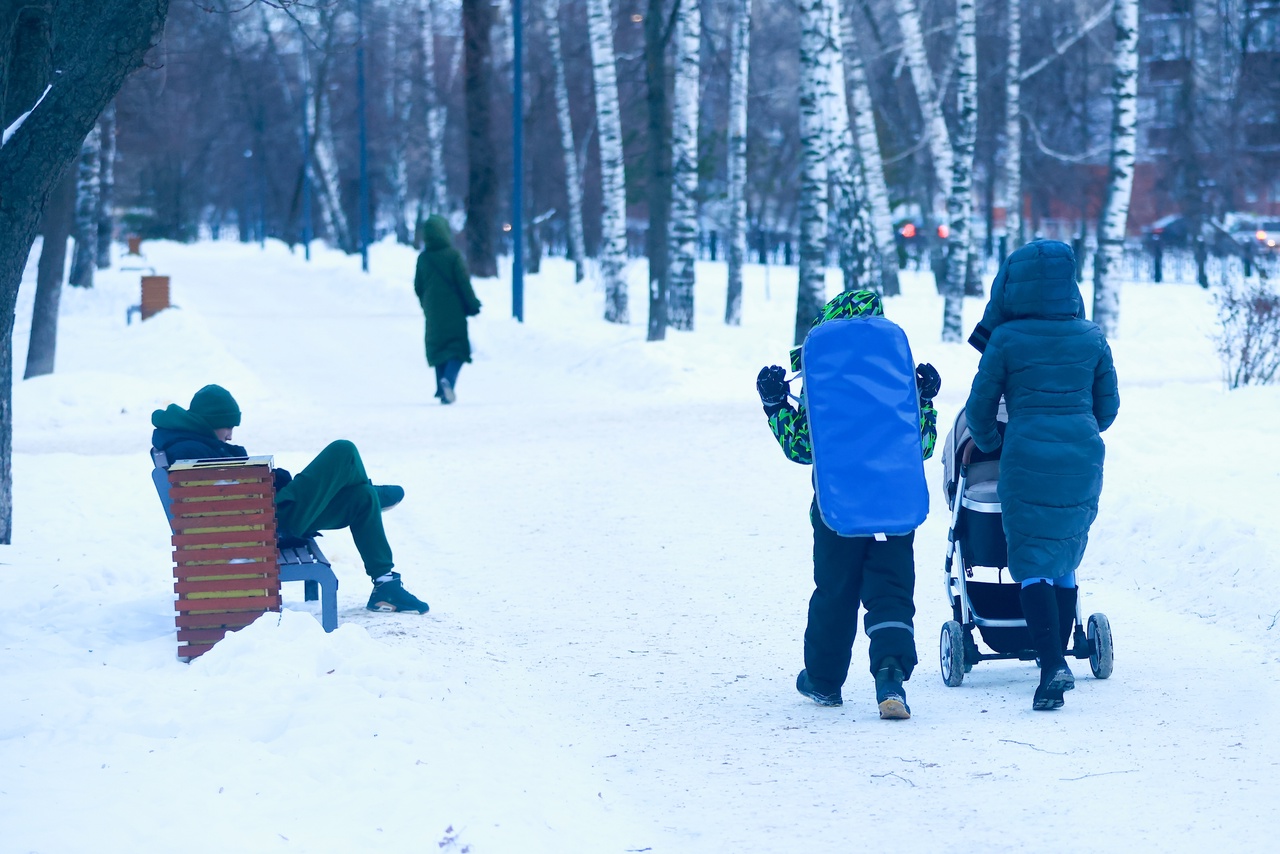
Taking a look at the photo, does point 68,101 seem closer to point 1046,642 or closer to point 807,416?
point 807,416

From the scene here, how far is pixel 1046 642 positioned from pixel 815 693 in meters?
0.88

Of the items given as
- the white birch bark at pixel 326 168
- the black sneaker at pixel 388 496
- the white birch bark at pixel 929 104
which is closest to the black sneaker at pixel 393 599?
the black sneaker at pixel 388 496

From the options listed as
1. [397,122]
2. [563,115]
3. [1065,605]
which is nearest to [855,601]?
[1065,605]

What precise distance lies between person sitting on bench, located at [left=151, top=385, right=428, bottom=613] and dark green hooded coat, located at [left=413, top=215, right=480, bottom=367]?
845 cm

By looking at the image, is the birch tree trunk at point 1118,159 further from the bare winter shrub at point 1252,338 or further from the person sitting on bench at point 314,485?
the person sitting on bench at point 314,485

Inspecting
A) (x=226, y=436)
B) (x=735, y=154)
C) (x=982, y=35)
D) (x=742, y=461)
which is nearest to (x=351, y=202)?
(x=982, y=35)

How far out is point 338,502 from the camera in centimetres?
715

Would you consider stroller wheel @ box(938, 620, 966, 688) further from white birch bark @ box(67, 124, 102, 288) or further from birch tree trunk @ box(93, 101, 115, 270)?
birch tree trunk @ box(93, 101, 115, 270)

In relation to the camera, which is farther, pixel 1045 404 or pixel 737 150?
pixel 737 150

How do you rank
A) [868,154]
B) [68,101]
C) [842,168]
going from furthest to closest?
[868,154], [842,168], [68,101]

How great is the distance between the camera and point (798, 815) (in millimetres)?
4562

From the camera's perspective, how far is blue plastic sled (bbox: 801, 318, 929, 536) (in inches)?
215

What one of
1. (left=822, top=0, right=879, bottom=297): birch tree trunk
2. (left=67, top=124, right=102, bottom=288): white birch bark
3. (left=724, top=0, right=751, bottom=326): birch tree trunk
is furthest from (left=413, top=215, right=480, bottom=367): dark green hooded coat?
(left=67, top=124, right=102, bottom=288): white birch bark

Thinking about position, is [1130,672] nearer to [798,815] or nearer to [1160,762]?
[1160,762]
